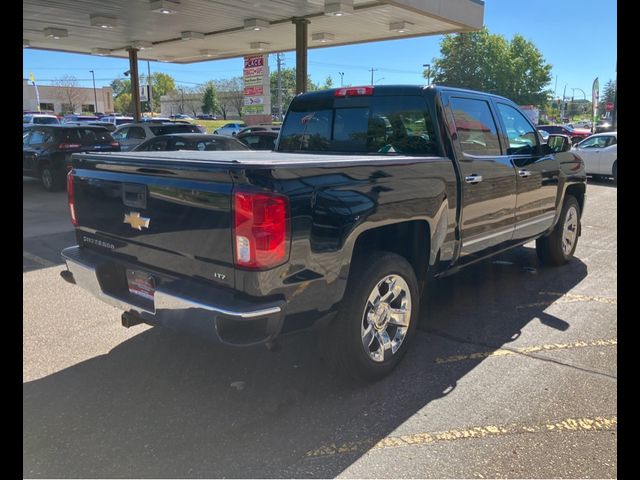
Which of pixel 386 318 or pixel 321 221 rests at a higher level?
pixel 321 221

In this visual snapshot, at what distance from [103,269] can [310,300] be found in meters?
1.51

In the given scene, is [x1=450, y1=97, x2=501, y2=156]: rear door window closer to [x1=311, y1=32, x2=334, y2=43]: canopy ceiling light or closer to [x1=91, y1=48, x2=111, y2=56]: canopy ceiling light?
[x1=311, y1=32, x2=334, y2=43]: canopy ceiling light

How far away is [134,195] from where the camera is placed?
3.33 meters

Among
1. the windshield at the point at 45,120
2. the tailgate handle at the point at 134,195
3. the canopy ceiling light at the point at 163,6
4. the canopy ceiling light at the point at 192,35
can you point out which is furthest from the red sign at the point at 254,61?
the tailgate handle at the point at 134,195

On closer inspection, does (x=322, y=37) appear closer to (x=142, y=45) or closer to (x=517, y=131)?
(x=142, y=45)

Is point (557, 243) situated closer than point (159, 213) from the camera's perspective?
No

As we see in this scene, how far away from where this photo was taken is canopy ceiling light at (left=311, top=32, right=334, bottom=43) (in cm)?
1811

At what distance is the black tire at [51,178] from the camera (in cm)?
1323

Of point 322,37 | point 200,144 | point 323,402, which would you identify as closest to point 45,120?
point 322,37

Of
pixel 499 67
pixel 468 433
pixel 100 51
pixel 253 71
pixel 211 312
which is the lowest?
pixel 468 433

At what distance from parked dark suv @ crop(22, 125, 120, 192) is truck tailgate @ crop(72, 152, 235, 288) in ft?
35.0

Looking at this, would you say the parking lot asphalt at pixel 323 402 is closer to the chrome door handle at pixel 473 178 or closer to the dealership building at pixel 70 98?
the chrome door handle at pixel 473 178

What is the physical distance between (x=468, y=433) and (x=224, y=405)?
1494 mm

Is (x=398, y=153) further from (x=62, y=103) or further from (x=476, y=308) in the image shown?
(x=62, y=103)
